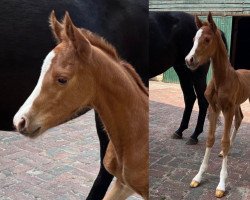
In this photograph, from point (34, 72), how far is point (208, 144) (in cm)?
44

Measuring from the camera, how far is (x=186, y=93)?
2.85 feet

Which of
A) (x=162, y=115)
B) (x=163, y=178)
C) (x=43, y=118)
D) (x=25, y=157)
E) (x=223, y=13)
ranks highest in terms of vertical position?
(x=223, y=13)

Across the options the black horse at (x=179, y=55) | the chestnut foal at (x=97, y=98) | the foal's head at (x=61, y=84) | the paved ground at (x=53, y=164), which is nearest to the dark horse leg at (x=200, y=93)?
the black horse at (x=179, y=55)

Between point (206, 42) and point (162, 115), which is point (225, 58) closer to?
point (206, 42)

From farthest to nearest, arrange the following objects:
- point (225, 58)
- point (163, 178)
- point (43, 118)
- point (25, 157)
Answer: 1. point (25, 157)
2. point (163, 178)
3. point (225, 58)
4. point (43, 118)

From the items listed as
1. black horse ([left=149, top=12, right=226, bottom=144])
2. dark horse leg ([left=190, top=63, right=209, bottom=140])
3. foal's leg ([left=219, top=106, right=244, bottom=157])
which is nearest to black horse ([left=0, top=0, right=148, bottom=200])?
black horse ([left=149, top=12, right=226, bottom=144])

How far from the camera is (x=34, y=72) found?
0.81 metres

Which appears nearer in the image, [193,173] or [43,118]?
[43,118]

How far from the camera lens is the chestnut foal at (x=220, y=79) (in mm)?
740

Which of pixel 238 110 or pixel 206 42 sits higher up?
pixel 206 42

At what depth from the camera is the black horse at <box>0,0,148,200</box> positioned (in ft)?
2.57

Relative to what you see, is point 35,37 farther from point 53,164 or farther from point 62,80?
point 53,164

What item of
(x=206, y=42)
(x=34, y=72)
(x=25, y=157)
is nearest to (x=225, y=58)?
(x=206, y=42)

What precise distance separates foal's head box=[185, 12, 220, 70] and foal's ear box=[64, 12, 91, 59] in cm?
25
